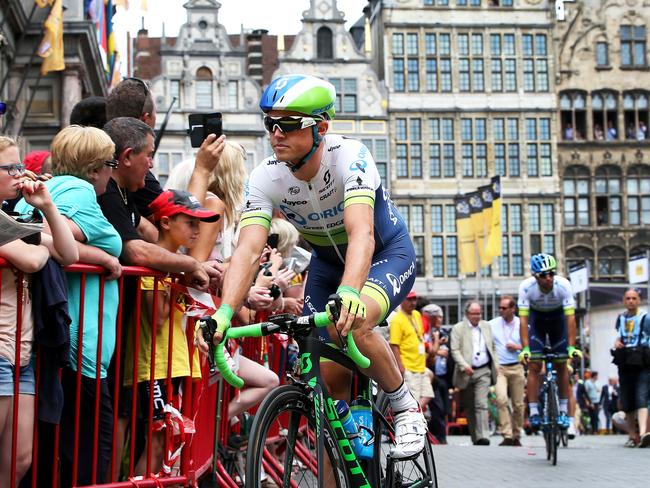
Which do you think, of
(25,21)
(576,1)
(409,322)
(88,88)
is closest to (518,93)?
(576,1)

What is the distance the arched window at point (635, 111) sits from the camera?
49.7 m

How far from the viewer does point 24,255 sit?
4.44m

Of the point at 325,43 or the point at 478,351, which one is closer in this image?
the point at 478,351

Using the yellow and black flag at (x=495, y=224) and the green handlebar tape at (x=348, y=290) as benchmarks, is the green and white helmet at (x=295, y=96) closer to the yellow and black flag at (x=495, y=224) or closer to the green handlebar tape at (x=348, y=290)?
the green handlebar tape at (x=348, y=290)

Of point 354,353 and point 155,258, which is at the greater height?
point 155,258

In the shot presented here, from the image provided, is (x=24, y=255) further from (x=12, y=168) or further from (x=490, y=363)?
(x=490, y=363)

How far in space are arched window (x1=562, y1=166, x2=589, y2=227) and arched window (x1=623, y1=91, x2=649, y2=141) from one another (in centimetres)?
273

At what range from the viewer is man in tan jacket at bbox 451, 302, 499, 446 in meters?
16.1

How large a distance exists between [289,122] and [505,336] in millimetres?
11777

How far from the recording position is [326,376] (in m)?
5.09

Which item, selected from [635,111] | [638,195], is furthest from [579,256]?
[635,111]

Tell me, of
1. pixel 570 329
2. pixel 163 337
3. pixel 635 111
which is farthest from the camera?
pixel 635 111

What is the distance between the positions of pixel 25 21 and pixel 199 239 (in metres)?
18.4

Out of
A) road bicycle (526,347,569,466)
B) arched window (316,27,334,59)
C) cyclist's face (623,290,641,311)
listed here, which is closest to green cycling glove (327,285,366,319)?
road bicycle (526,347,569,466)
